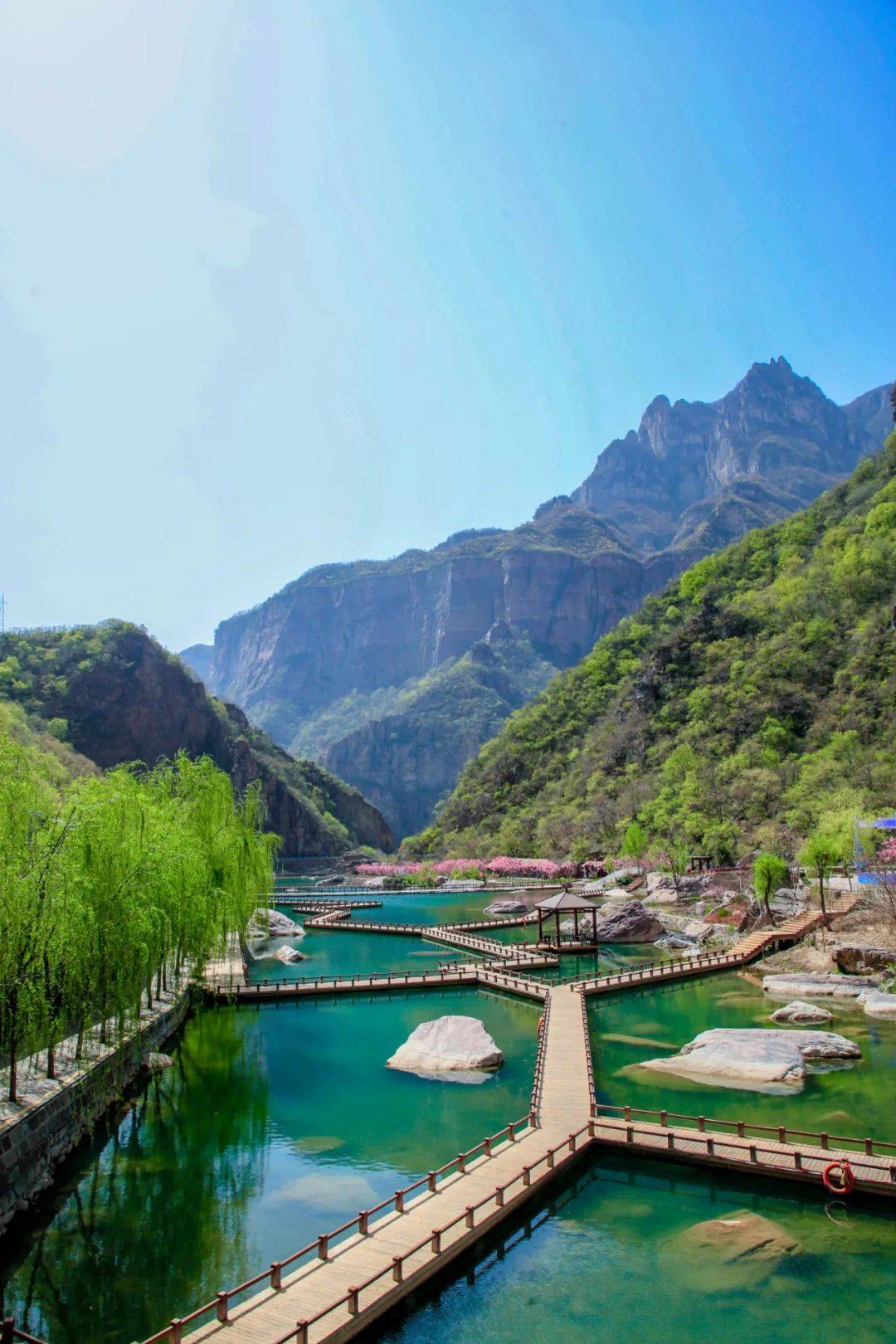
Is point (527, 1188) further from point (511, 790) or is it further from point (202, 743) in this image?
point (202, 743)

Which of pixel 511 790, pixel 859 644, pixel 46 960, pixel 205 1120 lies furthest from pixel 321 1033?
pixel 511 790

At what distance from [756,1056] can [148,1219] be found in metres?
17.4

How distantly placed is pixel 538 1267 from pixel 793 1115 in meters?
9.88

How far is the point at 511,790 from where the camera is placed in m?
112

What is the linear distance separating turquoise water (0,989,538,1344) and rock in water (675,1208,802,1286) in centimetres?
614

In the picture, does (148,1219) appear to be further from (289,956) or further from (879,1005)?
(289,956)

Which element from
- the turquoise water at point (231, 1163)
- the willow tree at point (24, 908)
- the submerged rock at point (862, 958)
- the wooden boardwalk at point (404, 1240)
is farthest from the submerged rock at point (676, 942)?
the willow tree at point (24, 908)

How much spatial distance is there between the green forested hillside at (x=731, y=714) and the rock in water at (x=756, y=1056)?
26002mm

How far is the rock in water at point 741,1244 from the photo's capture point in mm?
14528

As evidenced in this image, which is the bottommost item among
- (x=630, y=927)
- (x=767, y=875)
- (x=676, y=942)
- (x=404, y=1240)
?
(x=676, y=942)

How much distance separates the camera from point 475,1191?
645 inches

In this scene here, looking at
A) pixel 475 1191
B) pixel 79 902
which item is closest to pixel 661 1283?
pixel 475 1191

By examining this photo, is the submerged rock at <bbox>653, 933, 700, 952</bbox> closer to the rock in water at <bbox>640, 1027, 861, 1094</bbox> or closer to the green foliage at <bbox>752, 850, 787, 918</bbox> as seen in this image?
the green foliage at <bbox>752, 850, 787, 918</bbox>

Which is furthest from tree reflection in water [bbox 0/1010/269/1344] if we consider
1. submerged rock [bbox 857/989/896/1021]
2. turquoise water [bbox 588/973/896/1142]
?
submerged rock [bbox 857/989/896/1021]
